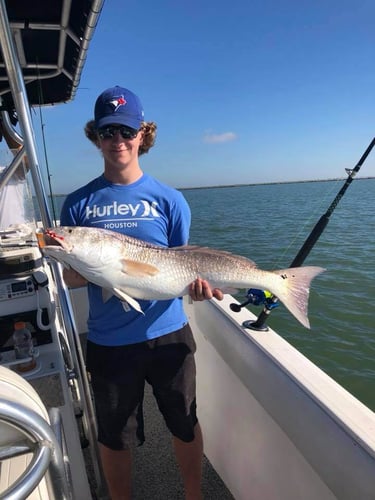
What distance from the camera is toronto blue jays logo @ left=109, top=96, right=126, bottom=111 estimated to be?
2139 mm

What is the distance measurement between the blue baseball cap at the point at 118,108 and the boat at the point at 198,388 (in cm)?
54

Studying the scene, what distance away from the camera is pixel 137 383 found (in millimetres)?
2320

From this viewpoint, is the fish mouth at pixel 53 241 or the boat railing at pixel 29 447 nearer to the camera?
the boat railing at pixel 29 447

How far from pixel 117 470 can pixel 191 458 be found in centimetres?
51

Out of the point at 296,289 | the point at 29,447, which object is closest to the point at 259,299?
the point at 296,289

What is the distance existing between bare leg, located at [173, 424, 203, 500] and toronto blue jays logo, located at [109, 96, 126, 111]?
219 centimetres

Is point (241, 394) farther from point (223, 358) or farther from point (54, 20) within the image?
point (54, 20)

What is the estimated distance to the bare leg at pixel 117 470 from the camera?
2.39 m

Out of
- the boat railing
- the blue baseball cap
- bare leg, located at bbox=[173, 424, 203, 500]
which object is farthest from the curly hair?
bare leg, located at bbox=[173, 424, 203, 500]

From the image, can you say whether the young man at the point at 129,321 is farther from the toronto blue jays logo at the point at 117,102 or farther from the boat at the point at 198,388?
the boat at the point at 198,388

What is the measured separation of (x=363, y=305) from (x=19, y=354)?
783 cm

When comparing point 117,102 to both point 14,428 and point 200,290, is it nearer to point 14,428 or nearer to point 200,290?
point 200,290

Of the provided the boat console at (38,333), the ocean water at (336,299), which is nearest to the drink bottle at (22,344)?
the boat console at (38,333)

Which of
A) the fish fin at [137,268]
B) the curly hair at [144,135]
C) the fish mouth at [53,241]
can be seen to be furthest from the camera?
the curly hair at [144,135]
